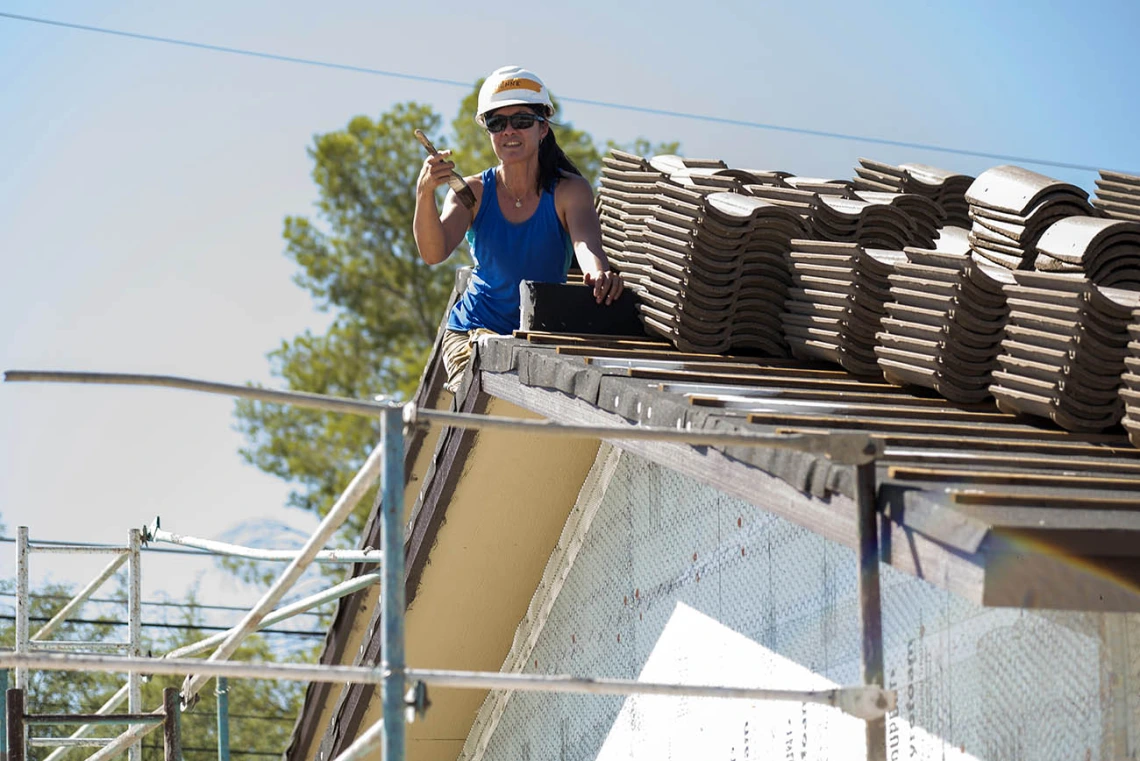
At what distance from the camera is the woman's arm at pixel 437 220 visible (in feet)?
22.8

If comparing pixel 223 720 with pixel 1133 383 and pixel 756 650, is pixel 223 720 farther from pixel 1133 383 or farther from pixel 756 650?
pixel 1133 383

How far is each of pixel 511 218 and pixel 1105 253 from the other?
9.13 feet

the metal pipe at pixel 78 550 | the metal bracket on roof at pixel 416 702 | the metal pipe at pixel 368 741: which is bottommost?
the metal pipe at pixel 78 550

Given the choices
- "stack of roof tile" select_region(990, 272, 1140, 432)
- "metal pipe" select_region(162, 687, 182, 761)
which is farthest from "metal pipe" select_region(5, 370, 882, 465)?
"metal pipe" select_region(162, 687, 182, 761)

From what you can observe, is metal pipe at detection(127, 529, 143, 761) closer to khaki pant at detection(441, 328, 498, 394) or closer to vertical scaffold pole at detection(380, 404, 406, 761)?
khaki pant at detection(441, 328, 498, 394)

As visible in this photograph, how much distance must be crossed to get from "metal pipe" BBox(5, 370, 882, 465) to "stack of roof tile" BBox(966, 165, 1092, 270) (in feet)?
9.01

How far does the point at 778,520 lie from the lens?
6.14 meters

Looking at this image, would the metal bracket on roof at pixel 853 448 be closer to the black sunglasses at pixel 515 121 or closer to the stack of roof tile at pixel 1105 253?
the stack of roof tile at pixel 1105 253

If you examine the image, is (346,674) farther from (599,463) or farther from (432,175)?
(599,463)

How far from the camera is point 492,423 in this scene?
3.73 metres

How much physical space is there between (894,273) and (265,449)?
24.9 metres

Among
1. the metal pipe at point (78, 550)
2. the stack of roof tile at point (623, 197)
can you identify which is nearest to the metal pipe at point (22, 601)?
the metal pipe at point (78, 550)

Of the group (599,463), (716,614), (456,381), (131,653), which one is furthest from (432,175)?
(131,653)

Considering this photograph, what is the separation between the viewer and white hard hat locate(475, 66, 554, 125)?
707cm
